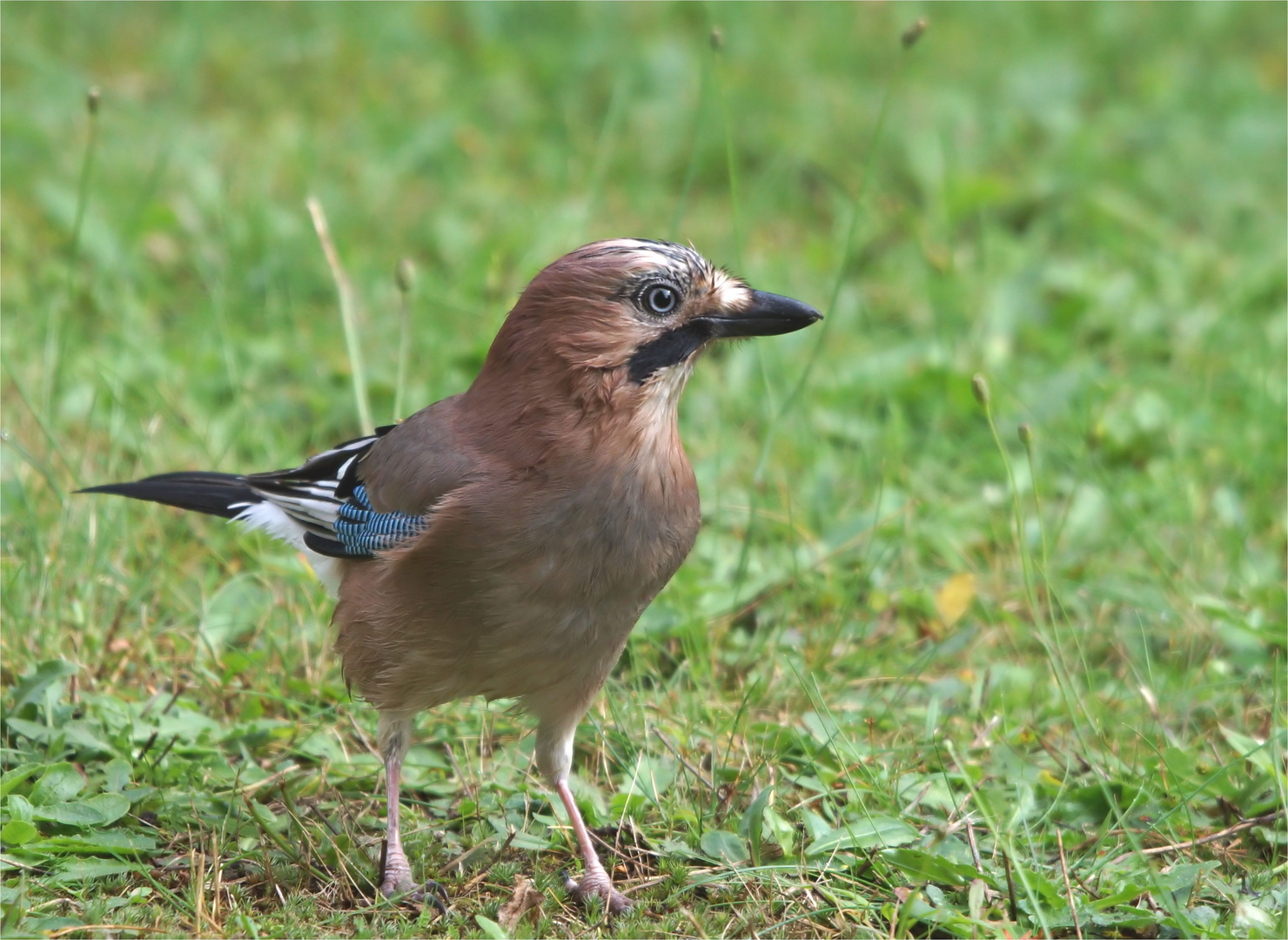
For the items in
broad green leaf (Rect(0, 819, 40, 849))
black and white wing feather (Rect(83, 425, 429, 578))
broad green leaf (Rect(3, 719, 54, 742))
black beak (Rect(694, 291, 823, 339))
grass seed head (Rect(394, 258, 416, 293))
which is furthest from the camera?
grass seed head (Rect(394, 258, 416, 293))

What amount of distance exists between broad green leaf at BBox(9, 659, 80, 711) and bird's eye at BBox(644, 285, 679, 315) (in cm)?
178

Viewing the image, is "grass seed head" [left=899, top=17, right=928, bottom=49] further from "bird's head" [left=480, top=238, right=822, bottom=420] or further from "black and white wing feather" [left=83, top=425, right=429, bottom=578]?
"black and white wing feather" [left=83, top=425, right=429, bottom=578]

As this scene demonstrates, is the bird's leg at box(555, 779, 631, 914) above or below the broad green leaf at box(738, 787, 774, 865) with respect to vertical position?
below

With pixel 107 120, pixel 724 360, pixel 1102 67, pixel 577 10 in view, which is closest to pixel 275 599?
pixel 724 360

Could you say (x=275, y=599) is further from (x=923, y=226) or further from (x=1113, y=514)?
(x=923, y=226)

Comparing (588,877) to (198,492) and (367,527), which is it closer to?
(367,527)

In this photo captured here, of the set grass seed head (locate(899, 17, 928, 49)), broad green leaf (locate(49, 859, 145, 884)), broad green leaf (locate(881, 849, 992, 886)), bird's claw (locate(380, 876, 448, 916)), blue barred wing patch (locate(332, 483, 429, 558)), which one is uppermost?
grass seed head (locate(899, 17, 928, 49))

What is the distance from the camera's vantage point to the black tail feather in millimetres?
4023

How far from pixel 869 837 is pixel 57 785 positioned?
1984mm

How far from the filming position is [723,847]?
3441 mm

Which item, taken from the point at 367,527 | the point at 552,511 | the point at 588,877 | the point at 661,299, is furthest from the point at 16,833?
the point at 661,299

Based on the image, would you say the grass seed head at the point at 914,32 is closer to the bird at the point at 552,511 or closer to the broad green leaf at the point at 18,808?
the bird at the point at 552,511

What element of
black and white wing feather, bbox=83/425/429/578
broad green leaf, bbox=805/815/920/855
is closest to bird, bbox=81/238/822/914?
black and white wing feather, bbox=83/425/429/578

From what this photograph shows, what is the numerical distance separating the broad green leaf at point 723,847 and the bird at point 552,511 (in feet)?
0.82
